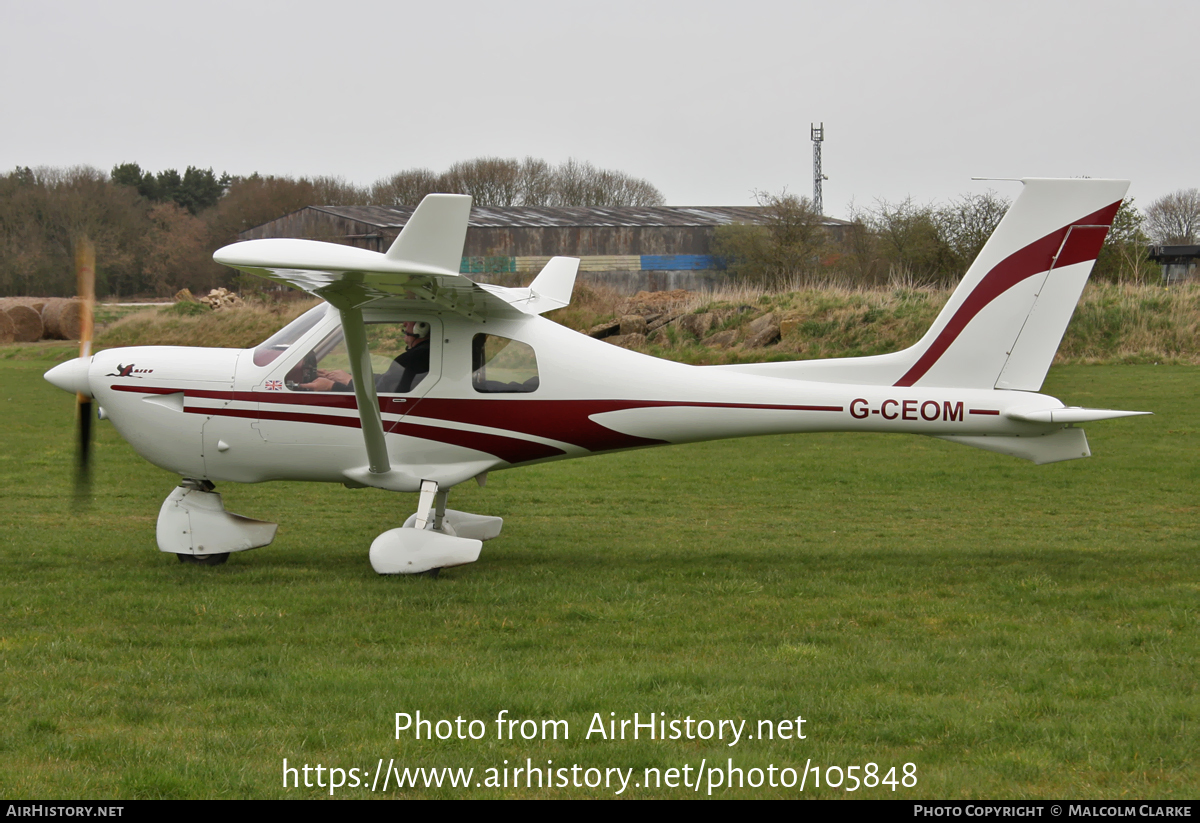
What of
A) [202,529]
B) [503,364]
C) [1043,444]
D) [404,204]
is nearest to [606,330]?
[503,364]

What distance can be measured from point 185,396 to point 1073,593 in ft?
23.5

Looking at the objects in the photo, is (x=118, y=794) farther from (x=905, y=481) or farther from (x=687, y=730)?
(x=905, y=481)

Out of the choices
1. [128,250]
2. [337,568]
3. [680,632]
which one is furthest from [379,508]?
[128,250]

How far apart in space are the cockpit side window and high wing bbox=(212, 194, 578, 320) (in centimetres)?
69

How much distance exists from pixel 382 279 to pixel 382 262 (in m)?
0.61

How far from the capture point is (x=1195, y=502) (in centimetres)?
1287

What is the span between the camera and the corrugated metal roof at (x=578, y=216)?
4953 centimetres

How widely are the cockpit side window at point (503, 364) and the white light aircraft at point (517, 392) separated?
0.02 meters

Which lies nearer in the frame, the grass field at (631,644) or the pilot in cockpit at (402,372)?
the grass field at (631,644)

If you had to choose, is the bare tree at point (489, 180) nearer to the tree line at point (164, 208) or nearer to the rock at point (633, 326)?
the tree line at point (164, 208)

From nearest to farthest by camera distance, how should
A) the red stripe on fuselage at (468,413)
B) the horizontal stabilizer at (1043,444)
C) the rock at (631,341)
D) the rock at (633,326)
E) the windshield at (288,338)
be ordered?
the horizontal stabilizer at (1043,444) → the red stripe on fuselage at (468,413) → the windshield at (288,338) → the rock at (631,341) → the rock at (633,326)

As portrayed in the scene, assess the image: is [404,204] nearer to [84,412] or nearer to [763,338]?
[763,338]

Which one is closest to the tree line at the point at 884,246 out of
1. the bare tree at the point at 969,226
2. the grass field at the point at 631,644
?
the bare tree at the point at 969,226

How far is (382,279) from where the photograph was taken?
7.46m
